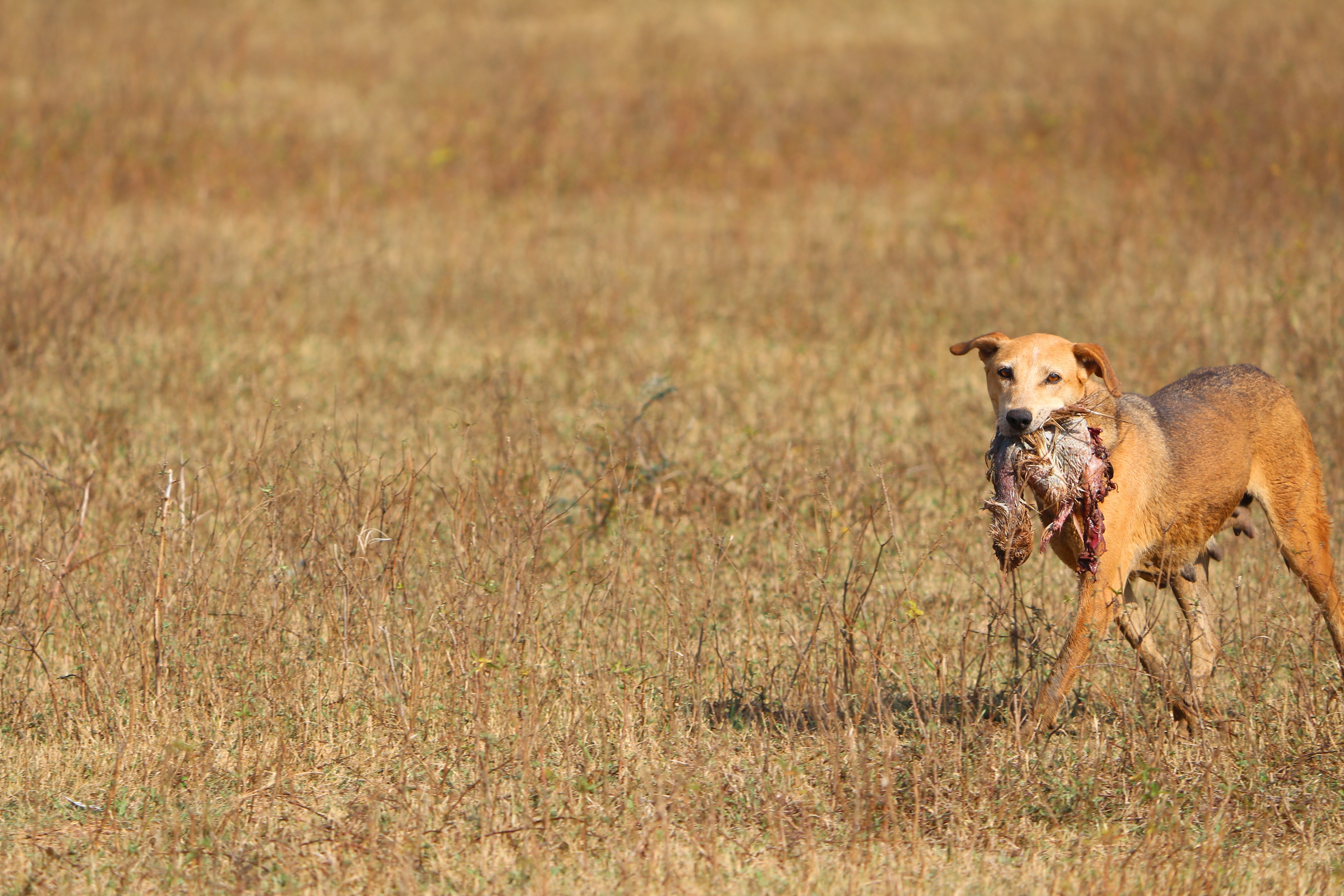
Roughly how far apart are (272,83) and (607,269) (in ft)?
31.6

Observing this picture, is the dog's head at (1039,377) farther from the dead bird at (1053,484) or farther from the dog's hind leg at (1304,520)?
the dog's hind leg at (1304,520)

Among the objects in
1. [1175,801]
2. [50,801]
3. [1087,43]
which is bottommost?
[50,801]

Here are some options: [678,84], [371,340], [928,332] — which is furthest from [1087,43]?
[371,340]

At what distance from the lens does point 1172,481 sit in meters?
4.87

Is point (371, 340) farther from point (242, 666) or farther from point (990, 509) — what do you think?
point (990, 509)

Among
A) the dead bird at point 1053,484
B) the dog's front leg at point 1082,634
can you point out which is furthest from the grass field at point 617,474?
the dead bird at point 1053,484

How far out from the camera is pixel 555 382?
9.23 metres

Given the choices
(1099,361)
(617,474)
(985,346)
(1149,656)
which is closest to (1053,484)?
(1099,361)

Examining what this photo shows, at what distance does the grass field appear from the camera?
4.07m

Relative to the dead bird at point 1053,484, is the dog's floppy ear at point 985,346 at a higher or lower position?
higher

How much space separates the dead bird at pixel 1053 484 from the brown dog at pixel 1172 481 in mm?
48

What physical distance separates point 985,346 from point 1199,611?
1.38 metres

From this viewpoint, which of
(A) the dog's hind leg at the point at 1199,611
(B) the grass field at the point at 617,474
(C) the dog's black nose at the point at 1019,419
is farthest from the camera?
(A) the dog's hind leg at the point at 1199,611

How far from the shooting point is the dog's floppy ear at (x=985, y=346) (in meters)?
4.80
